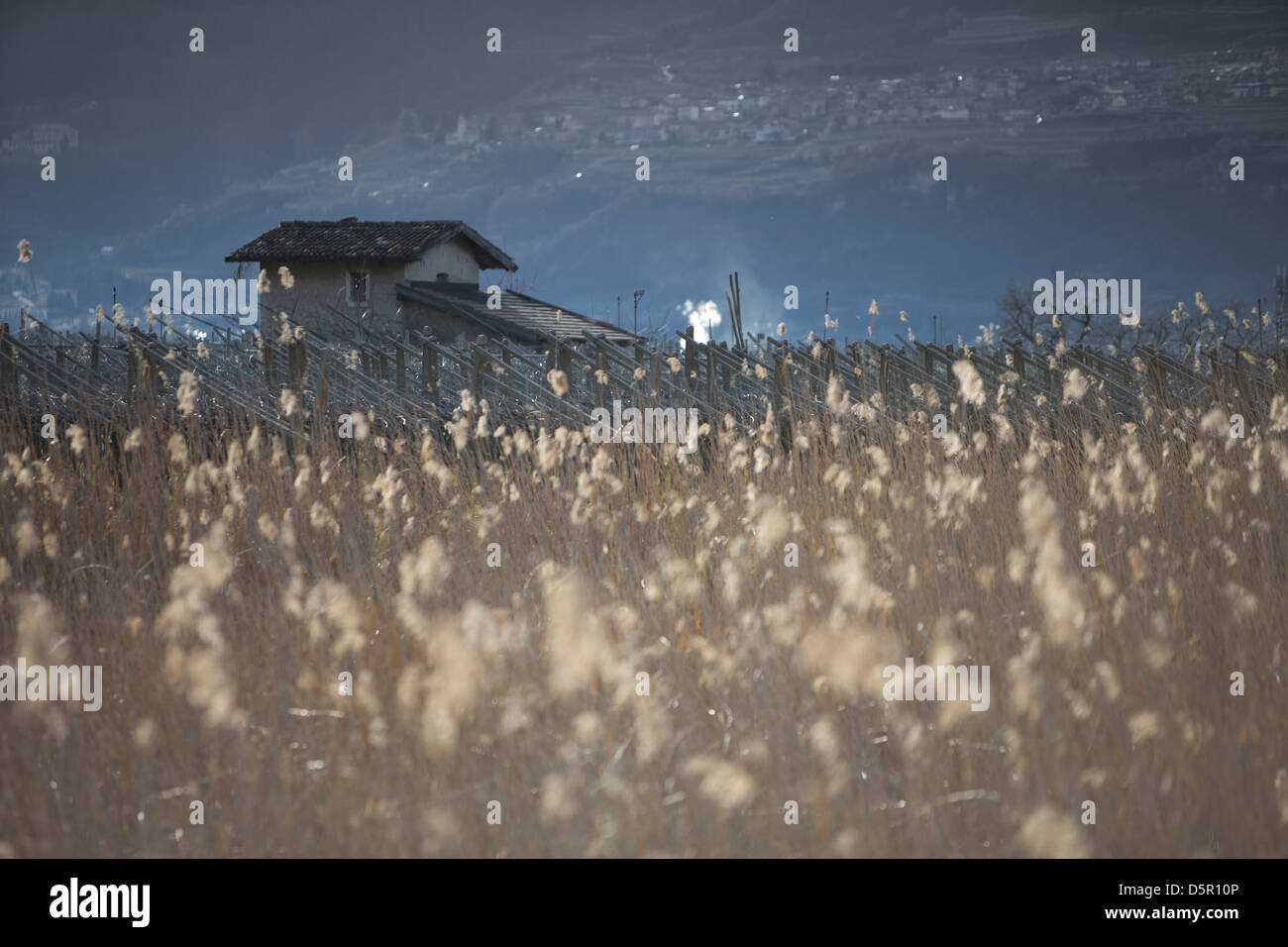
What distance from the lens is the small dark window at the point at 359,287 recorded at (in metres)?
30.7

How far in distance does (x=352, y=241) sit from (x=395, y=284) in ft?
8.28

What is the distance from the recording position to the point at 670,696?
312 centimetres

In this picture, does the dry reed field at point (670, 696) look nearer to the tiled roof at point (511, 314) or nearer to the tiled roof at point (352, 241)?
the tiled roof at point (511, 314)

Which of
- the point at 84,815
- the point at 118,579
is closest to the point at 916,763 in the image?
the point at 84,815

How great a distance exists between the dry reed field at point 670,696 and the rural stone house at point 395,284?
24.5m

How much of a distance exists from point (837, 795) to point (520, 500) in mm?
2672

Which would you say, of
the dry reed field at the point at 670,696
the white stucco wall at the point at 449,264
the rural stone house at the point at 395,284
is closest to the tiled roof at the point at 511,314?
the rural stone house at the point at 395,284

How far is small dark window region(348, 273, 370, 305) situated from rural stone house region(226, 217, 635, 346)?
3cm

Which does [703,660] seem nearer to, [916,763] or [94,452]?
[916,763]

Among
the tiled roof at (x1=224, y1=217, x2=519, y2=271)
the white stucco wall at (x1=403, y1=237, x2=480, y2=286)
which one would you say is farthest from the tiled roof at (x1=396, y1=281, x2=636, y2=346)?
the tiled roof at (x1=224, y1=217, x2=519, y2=271)

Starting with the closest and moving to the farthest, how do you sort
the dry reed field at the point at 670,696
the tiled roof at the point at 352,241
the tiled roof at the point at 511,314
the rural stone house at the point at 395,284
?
the dry reed field at the point at 670,696 < the tiled roof at the point at 511,314 < the rural stone house at the point at 395,284 < the tiled roof at the point at 352,241

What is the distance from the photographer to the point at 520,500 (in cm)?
491

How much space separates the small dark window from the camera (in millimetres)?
30734

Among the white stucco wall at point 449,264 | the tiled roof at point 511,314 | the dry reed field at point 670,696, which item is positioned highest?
the white stucco wall at point 449,264
